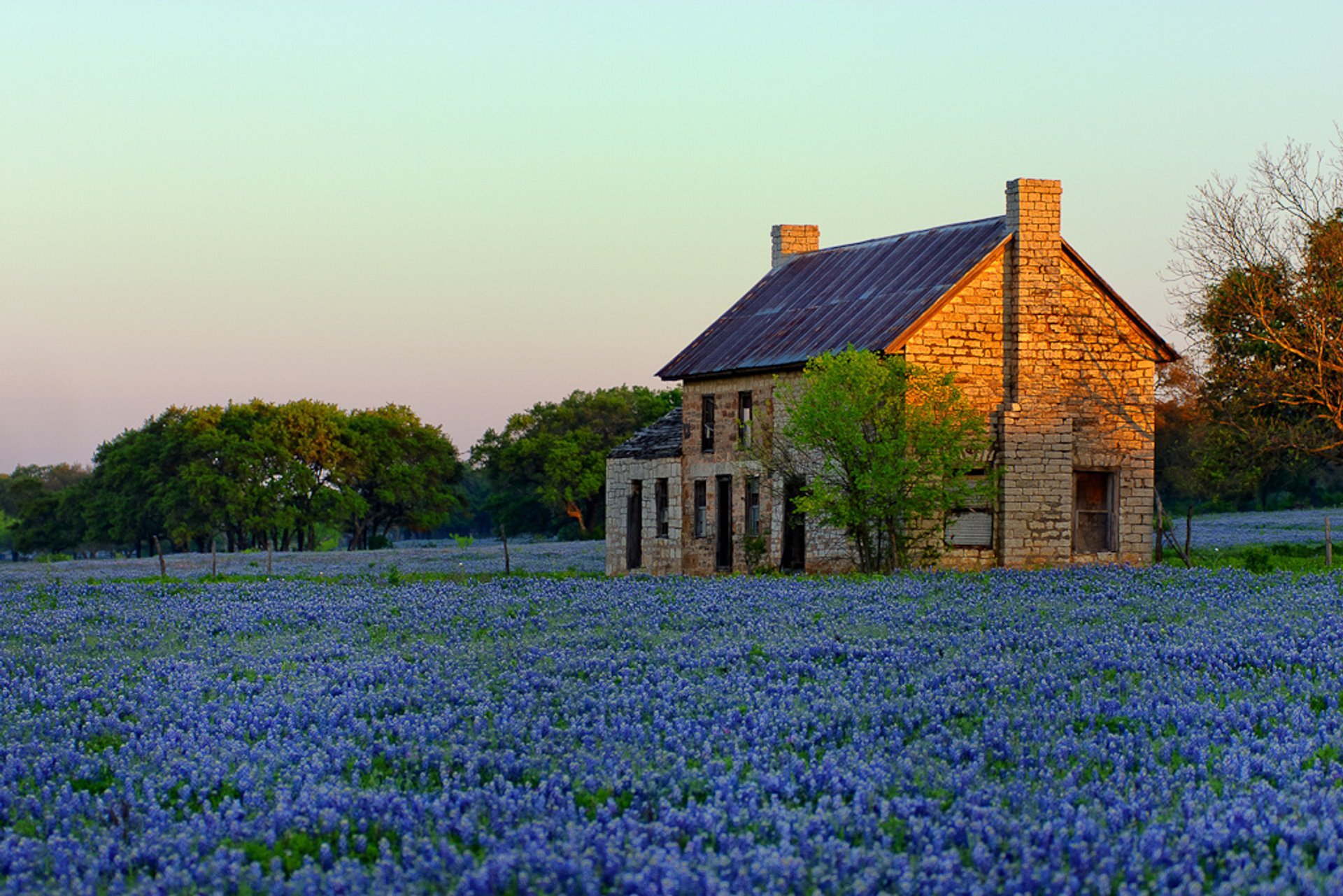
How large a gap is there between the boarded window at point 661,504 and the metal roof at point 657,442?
0.81 metres

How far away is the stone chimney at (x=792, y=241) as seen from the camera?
137 ft

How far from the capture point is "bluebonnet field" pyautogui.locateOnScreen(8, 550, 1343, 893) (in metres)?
6.23

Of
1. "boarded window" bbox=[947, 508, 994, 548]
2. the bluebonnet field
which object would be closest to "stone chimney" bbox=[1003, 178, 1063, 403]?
"boarded window" bbox=[947, 508, 994, 548]

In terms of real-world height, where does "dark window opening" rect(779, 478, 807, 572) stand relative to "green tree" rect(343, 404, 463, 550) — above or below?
below

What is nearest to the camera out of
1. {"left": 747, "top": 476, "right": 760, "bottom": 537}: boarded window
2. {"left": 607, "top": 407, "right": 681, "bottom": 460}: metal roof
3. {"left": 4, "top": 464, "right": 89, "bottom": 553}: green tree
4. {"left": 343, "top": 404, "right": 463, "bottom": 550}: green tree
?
{"left": 747, "top": 476, "right": 760, "bottom": 537}: boarded window

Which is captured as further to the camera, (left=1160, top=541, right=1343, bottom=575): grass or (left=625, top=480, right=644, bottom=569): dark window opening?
(left=625, top=480, right=644, bottom=569): dark window opening

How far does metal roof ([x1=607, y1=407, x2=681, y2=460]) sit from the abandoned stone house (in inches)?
61.4

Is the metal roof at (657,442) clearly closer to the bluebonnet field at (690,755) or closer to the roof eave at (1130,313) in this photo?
the roof eave at (1130,313)

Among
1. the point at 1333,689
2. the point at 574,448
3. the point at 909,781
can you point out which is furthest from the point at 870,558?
the point at 574,448

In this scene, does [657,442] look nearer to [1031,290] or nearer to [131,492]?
[1031,290]

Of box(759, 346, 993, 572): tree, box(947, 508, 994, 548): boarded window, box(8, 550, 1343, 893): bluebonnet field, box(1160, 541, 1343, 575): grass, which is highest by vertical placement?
box(759, 346, 993, 572): tree

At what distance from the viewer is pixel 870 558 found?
30.2 meters

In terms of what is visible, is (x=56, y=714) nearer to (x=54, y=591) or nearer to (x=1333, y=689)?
(x=1333, y=689)

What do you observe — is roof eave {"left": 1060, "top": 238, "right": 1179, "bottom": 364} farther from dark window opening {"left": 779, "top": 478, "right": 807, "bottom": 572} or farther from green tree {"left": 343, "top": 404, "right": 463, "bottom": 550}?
green tree {"left": 343, "top": 404, "right": 463, "bottom": 550}
